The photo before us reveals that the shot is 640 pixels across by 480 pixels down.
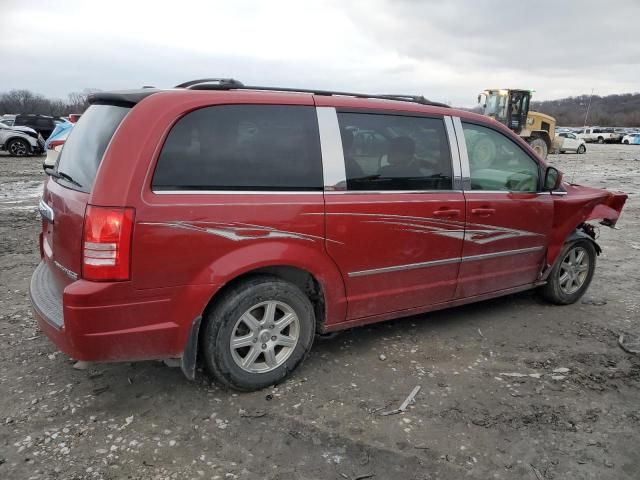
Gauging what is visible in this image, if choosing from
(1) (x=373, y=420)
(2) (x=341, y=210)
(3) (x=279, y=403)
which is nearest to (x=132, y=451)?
(3) (x=279, y=403)

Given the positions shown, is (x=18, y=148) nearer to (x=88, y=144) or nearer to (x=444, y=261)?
(x=88, y=144)

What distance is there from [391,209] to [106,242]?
1.81 metres

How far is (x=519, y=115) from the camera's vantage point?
867 inches

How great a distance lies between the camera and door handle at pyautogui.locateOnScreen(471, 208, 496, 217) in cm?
387

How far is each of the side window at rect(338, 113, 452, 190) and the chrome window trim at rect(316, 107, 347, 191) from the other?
41 mm

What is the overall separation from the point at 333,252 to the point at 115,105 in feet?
5.16

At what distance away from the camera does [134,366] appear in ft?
11.3

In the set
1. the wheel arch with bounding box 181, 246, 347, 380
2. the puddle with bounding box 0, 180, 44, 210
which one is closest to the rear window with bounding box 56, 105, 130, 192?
the wheel arch with bounding box 181, 246, 347, 380

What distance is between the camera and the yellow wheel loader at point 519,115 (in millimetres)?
21750

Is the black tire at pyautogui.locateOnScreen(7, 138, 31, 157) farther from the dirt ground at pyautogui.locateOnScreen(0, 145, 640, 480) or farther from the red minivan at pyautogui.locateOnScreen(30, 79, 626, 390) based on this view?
the red minivan at pyautogui.locateOnScreen(30, 79, 626, 390)

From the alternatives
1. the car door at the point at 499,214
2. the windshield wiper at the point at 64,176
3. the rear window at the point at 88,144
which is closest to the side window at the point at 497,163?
the car door at the point at 499,214

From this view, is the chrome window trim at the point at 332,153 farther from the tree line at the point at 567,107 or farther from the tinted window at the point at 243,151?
the tree line at the point at 567,107

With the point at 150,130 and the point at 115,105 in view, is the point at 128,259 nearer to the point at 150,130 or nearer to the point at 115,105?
the point at 150,130

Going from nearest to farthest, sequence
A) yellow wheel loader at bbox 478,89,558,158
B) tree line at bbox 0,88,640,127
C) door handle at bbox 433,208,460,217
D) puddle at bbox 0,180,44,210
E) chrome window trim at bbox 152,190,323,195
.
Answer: chrome window trim at bbox 152,190,323,195
door handle at bbox 433,208,460,217
puddle at bbox 0,180,44,210
yellow wheel loader at bbox 478,89,558,158
tree line at bbox 0,88,640,127
